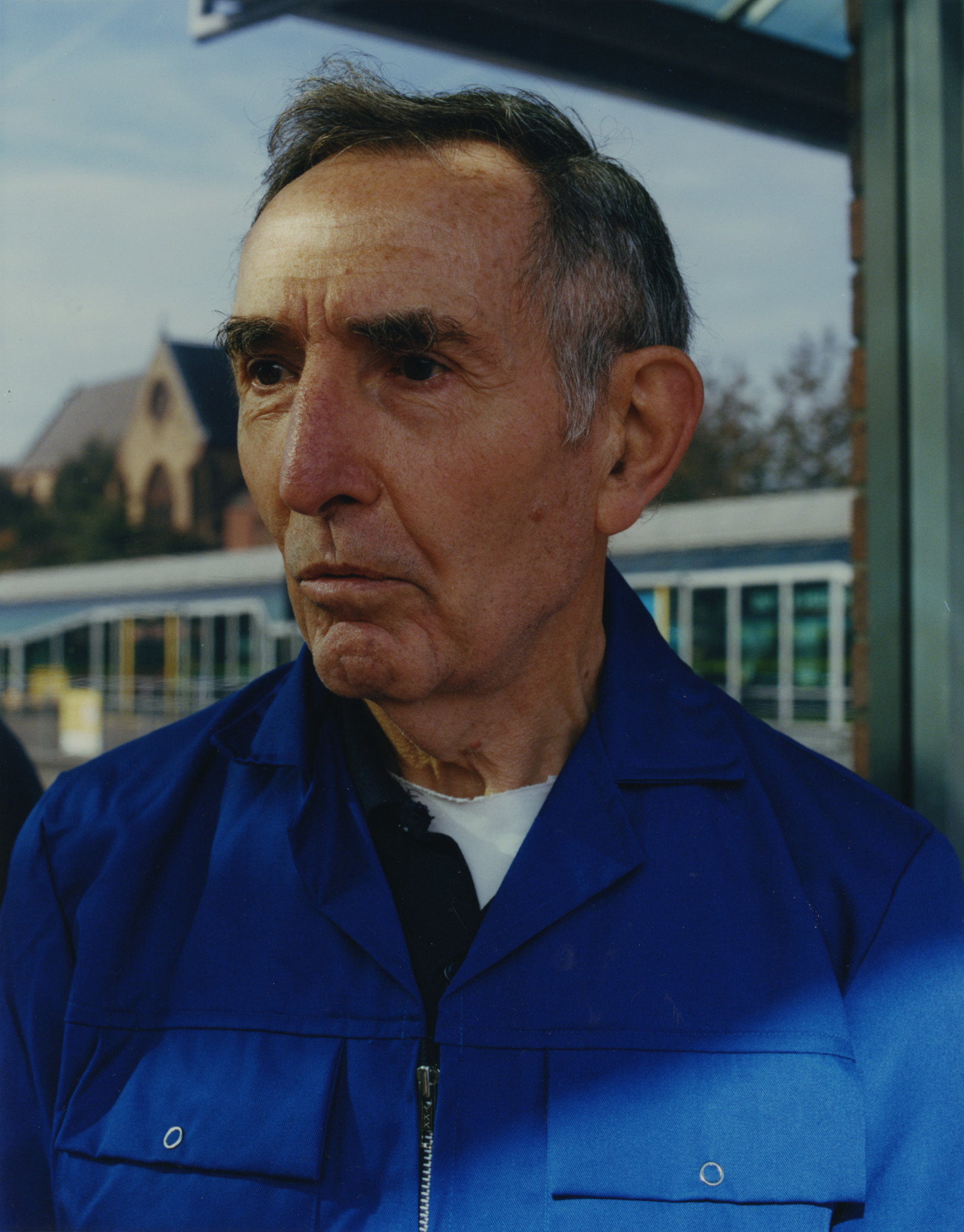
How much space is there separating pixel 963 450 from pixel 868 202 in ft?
1.75

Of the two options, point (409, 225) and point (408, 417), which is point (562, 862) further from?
point (409, 225)

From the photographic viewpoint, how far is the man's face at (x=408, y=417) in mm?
1155

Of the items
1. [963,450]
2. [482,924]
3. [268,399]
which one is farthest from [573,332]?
[963,450]

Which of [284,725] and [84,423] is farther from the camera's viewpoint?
[84,423]

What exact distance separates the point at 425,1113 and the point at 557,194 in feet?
3.38

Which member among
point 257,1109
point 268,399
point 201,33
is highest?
point 201,33

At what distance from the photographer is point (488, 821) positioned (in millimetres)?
1302

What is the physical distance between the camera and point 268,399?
4.12 feet

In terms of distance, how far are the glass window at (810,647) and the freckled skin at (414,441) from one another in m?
1.87

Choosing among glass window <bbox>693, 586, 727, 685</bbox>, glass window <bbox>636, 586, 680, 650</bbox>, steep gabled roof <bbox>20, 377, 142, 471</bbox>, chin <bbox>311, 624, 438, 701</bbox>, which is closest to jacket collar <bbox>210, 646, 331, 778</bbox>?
chin <bbox>311, 624, 438, 701</bbox>

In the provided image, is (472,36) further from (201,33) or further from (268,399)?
(268,399)

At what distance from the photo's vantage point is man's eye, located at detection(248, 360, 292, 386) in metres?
1.25

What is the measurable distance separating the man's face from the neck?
69mm

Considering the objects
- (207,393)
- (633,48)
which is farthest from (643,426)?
(207,393)
